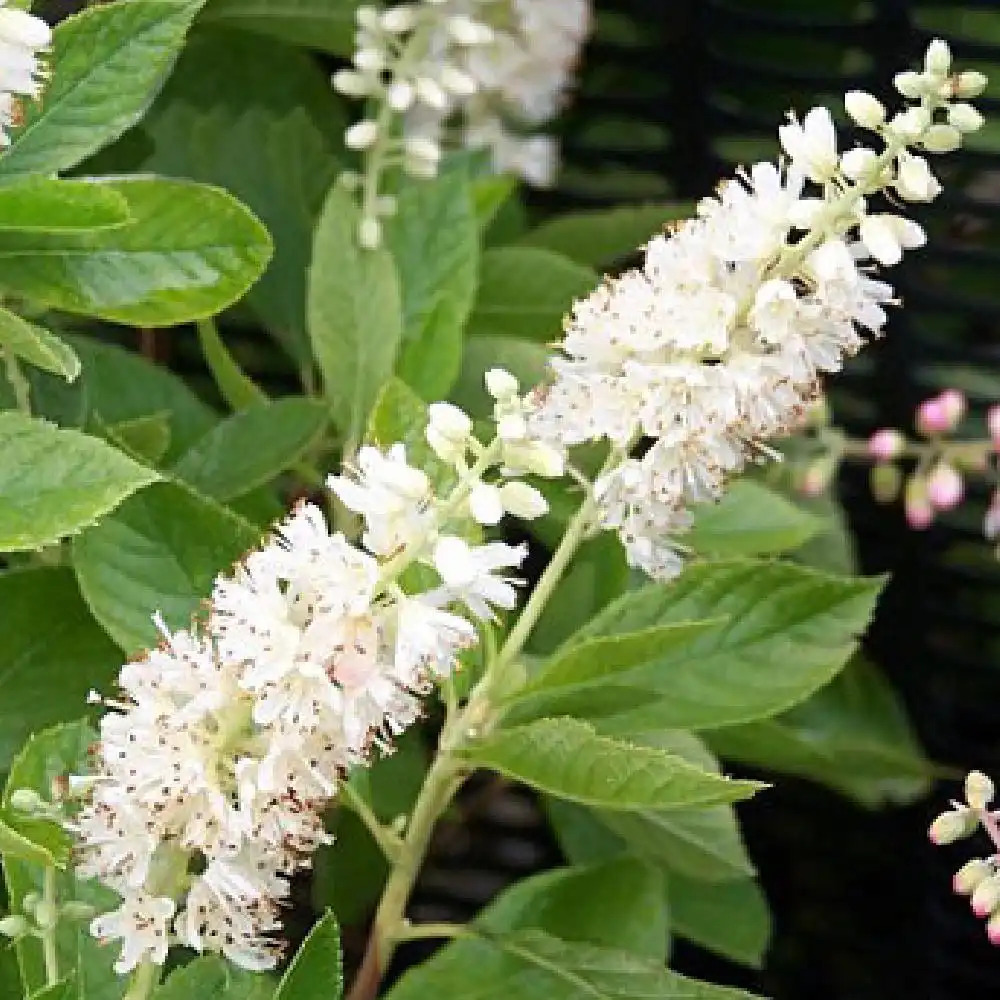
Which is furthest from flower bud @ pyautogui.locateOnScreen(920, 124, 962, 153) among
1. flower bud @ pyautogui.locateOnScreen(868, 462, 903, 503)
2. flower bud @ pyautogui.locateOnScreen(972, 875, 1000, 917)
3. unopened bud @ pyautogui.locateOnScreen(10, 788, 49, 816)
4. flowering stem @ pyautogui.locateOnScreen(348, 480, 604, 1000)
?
flower bud @ pyautogui.locateOnScreen(868, 462, 903, 503)

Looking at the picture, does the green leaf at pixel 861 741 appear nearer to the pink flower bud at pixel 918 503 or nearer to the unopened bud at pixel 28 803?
the pink flower bud at pixel 918 503

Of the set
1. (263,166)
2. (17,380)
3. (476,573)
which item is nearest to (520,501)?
(476,573)

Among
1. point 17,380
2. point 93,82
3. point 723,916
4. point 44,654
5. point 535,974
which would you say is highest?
point 93,82

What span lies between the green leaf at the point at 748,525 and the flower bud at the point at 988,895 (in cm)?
25

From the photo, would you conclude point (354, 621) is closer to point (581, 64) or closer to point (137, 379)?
point (137, 379)

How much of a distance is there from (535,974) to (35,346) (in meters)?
0.32

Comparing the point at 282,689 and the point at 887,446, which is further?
the point at 887,446

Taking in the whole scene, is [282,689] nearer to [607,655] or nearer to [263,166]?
[607,655]

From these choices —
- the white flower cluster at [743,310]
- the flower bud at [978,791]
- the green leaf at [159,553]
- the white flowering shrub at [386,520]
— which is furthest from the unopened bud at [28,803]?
the flower bud at [978,791]

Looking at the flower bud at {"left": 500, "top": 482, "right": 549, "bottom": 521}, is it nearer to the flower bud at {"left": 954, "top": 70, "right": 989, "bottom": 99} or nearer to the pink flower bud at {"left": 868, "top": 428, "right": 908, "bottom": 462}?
the flower bud at {"left": 954, "top": 70, "right": 989, "bottom": 99}

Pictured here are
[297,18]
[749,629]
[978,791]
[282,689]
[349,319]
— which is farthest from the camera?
[297,18]

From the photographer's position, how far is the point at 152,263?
74 centimetres

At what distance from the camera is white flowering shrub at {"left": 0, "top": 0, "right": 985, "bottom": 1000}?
59cm

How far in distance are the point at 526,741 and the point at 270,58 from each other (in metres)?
0.54
